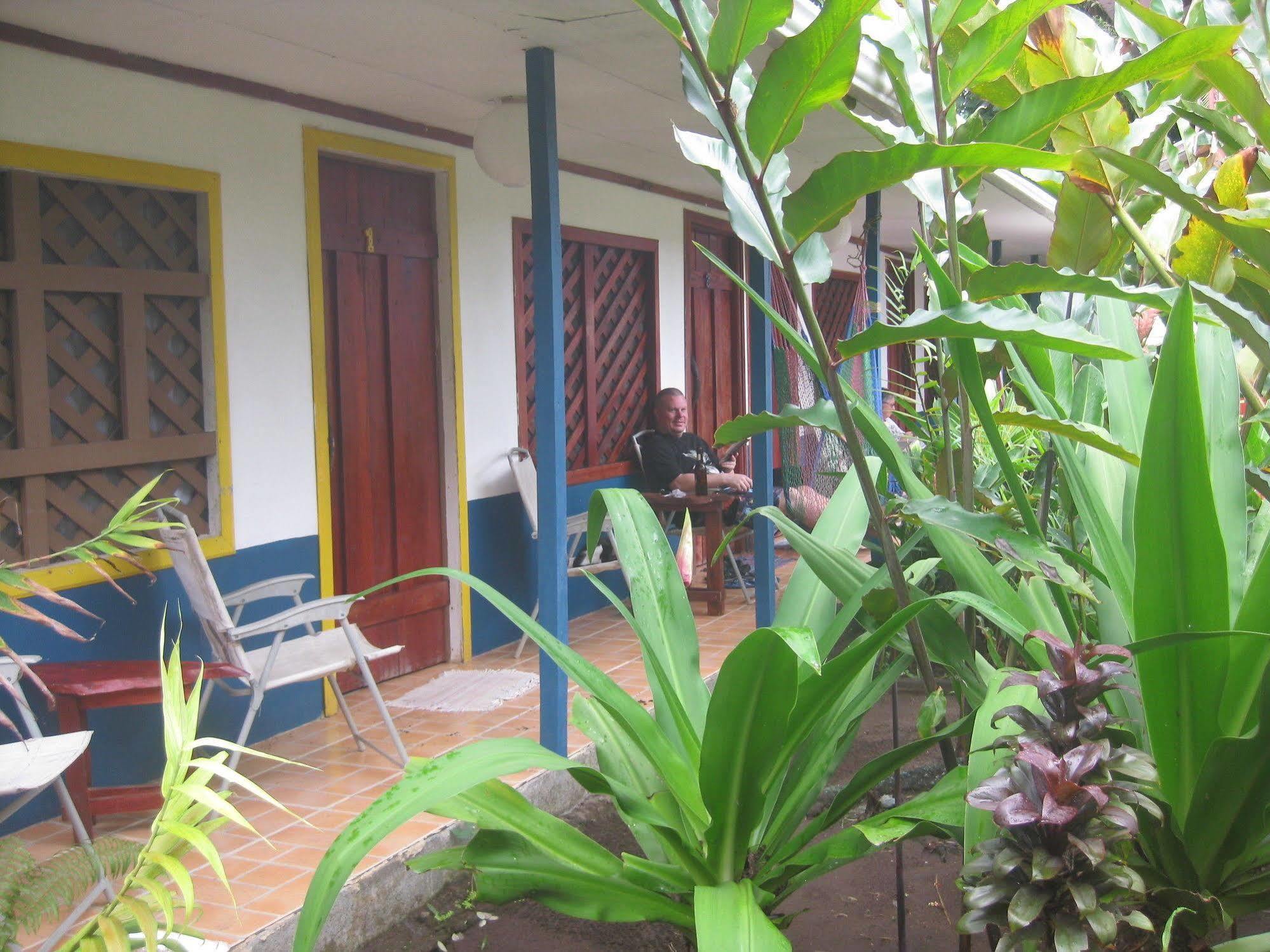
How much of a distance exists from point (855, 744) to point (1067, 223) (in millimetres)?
2907

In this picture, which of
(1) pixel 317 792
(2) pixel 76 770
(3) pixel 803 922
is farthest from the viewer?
(1) pixel 317 792

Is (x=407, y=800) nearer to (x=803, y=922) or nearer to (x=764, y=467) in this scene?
(x=803, y=922)

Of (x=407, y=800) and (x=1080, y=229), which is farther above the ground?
(x=1080, y=229)

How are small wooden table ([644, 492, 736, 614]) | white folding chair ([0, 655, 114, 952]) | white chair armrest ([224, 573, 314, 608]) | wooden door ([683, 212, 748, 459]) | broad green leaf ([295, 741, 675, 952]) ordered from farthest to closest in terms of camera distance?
wooden door ([683, 212, 748, 459]) → small wooden table ([644, 492, 736, 614]) → white chair armrest ([224, 573, 314, 608]) → white folding chair ([0, 655, 114, 952]) → broad green leaf ([295, 741, 675, 952])

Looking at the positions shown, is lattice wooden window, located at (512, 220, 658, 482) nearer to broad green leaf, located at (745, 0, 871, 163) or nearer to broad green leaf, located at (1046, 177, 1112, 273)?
broad green leaf, located at (1046, 177, 1112, 273)

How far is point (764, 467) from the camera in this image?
6.28 m

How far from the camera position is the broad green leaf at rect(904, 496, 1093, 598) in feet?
5.48

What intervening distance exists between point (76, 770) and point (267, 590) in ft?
3.70

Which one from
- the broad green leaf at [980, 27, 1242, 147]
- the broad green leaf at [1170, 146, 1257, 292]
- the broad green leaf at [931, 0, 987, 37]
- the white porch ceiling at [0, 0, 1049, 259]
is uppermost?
the white porch ceiling at [0, 0, 1049, 259]

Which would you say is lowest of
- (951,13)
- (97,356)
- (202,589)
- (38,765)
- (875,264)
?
(38,765)

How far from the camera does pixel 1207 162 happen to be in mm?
2549

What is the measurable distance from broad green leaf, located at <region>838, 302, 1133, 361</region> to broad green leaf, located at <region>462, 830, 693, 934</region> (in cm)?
94

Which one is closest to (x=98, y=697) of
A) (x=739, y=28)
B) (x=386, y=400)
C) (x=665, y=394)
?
(x=386, y=400)

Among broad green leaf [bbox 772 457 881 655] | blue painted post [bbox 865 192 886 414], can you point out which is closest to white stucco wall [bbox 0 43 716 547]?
blue painted post [bbox 865 192 886 414]
